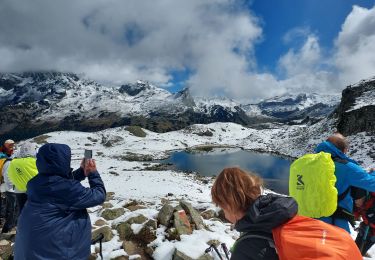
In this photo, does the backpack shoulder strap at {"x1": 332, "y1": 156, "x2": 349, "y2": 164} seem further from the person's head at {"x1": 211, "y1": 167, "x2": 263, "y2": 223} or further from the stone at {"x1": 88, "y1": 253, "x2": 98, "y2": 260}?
the stone at {"x1": 88, "y1": 253, "x2": 98, "y2": 260}

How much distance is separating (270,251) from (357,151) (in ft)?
189

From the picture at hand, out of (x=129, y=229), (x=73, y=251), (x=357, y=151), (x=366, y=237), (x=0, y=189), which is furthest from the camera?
(x=357, y=151)

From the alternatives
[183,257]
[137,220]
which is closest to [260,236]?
[183,257]

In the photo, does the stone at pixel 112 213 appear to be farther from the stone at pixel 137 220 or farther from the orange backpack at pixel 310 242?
the orange backpack at pixel 310 242

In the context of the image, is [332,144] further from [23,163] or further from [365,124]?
[365,124]

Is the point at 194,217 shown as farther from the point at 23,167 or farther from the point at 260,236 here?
the point at 260,236

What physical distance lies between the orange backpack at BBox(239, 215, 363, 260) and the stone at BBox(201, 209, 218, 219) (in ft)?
37.3

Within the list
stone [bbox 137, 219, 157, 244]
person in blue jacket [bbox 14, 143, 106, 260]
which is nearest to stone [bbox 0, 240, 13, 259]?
stone [bbox 137, 219, 157, 244]

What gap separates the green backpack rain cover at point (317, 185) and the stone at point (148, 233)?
590cm

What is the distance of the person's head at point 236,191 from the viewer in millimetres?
3033

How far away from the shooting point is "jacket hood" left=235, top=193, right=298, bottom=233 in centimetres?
270

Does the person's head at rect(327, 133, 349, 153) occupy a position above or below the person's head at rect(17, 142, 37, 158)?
above

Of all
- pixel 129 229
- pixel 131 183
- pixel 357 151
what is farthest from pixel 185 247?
pixel 357 151

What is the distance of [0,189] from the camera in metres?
11.3
